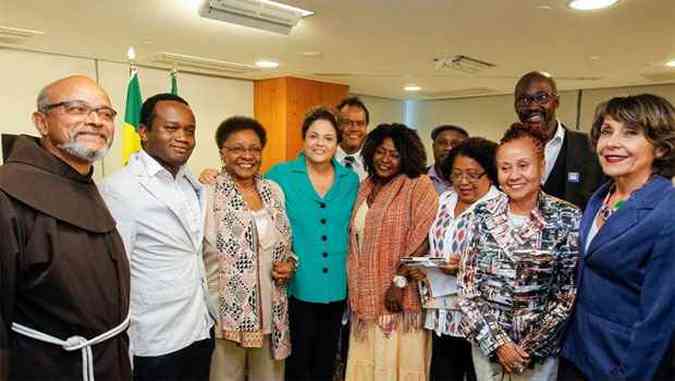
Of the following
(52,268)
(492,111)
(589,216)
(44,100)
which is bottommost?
(52,268)

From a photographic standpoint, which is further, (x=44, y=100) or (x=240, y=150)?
(x=240, y=150)

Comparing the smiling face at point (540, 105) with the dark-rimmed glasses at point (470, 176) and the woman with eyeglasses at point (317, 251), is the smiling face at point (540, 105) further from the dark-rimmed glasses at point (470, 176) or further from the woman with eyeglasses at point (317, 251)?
the woman with eyeglasses at point (317, 251)

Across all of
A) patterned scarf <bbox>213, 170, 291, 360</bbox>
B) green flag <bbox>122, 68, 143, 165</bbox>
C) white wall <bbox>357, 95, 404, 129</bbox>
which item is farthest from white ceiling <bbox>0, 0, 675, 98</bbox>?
white wall <bbox>357, 95, 404, 129</bbox>

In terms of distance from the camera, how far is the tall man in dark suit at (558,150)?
7.30 feet

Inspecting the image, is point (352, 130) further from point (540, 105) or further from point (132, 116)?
point (132, 116)

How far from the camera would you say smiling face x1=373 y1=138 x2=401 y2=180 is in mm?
2271

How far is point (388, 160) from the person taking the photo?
2.27 m

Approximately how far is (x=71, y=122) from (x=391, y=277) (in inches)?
A: 55.6

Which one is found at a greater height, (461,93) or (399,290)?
(461,93)

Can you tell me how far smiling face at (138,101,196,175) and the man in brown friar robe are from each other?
0.99 feet

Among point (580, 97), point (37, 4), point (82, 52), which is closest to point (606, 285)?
point (37, 4)

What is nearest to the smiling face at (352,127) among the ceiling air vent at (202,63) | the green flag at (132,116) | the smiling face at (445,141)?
the smiling face at (445,141)

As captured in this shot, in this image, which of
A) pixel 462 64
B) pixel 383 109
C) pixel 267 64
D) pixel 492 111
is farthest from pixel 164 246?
pixel 492 111

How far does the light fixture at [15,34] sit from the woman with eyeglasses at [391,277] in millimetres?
2950
